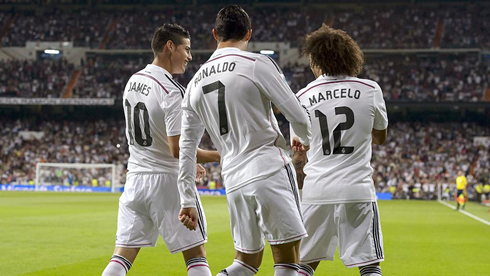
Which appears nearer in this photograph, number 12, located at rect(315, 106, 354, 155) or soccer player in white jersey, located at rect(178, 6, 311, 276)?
soccer player in white jersey, located at rect(178, 6, 311, 276)

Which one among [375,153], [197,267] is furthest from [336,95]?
[375,153]

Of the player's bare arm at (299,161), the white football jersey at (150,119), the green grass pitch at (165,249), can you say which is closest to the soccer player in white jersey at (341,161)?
the player's bare arm at (299,161)

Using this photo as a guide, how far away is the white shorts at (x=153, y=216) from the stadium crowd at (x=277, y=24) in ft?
139

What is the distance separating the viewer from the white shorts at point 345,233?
4.97 metres

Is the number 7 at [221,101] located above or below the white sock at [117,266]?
above

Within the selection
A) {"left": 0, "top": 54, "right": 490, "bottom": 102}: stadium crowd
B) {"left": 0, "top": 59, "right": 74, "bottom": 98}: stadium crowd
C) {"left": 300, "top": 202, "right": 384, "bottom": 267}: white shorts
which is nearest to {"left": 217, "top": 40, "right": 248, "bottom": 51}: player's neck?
{"left": 300, "top": 202, "right": 384, "bottom": 267}: white shorts

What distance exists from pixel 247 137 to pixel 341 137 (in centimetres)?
101

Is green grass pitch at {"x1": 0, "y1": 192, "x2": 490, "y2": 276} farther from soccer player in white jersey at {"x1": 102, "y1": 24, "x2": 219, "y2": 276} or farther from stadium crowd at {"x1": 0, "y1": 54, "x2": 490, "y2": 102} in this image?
stadium crowd at {"x1": 0, "y1": 54, "x2": 490, "y2": 102}

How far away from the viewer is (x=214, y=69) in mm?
4531

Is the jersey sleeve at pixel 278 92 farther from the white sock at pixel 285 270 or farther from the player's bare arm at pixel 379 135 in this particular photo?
the player's bare arm at pixel 379 135

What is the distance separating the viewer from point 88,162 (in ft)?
145

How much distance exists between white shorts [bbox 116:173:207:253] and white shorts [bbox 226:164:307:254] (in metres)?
0.97

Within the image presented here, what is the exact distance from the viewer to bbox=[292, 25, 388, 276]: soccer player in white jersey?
5.03 m

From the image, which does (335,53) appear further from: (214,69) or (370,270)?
(370,270)
